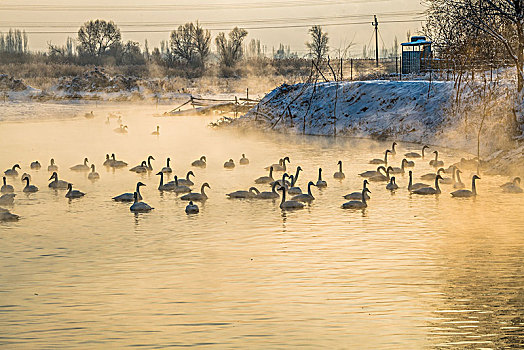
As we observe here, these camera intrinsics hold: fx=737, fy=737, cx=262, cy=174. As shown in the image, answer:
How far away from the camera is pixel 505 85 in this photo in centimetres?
4097

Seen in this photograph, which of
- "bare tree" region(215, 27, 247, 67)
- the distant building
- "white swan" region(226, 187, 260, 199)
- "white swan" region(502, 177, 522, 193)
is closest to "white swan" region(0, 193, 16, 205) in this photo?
"white swan" region(226, 187, 260, 199)

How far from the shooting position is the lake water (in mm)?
11773

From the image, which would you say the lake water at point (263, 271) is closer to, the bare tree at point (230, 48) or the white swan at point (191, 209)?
the white swan at point (191, 209)

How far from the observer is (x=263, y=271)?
49.9 feet

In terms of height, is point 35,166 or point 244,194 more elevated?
point 35,166

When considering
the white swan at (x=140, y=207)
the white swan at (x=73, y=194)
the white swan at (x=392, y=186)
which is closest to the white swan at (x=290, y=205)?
the white swan at (x=140, y=207)

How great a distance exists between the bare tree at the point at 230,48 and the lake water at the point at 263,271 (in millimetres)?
94814

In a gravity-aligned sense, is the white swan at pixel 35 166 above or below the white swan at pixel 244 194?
above

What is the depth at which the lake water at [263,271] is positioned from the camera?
38.6ft

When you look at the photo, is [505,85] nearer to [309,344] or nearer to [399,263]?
[399,263]

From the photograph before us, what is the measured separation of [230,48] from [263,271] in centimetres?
11378

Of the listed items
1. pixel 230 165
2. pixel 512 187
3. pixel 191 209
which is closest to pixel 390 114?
pixel 230 165

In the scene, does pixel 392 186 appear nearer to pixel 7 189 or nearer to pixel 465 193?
pixel 465 193

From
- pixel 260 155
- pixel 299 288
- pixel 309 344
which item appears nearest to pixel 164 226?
pixel 299 288
